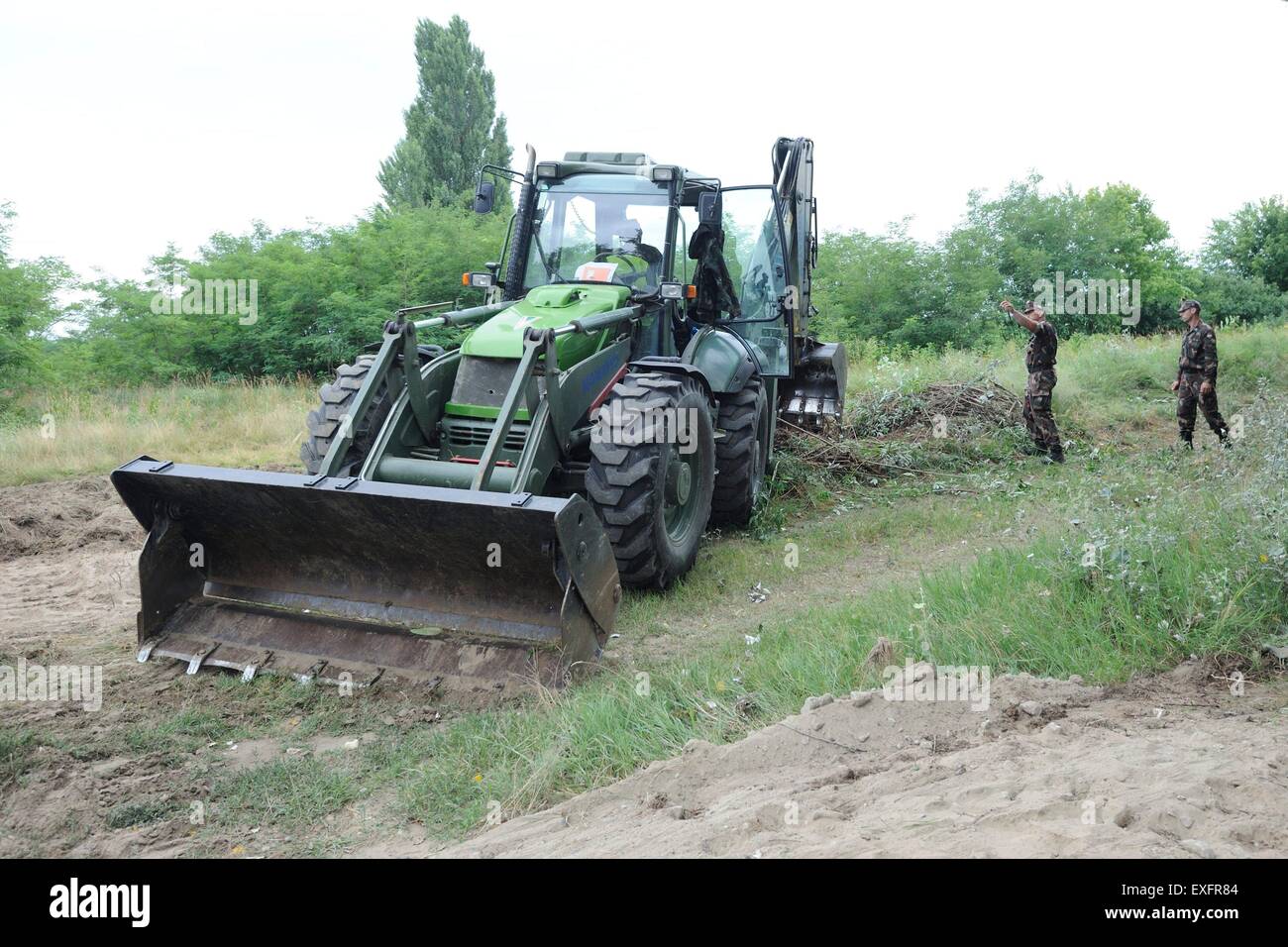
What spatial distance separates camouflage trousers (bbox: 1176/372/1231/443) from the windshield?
23.2ft

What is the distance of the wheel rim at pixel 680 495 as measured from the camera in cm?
654

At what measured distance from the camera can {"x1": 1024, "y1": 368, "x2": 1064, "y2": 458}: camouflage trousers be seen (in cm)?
1112

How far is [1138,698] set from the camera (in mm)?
4129

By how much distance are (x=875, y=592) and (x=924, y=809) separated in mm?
3130

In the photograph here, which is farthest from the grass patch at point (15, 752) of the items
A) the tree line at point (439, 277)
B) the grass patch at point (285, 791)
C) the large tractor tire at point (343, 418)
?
the tree line at point (439, 277)

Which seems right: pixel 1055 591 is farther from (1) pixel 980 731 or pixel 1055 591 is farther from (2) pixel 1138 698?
(1) pixel 980 731

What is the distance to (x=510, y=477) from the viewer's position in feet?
18.8

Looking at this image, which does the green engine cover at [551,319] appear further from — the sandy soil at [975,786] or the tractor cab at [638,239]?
the sandy soil at [975,786]

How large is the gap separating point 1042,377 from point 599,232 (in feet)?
19.4

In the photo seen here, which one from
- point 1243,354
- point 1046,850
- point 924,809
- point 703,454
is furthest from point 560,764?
point 1243,354

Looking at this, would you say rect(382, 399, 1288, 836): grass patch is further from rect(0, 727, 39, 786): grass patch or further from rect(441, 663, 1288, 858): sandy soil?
rect(0, 727, 39, 786): grass patch

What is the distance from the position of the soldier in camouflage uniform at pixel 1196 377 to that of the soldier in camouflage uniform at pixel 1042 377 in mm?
1336

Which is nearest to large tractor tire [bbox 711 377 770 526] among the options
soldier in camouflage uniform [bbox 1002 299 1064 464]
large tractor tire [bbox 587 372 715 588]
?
large tractor tire [bbox 587 372 715 588]

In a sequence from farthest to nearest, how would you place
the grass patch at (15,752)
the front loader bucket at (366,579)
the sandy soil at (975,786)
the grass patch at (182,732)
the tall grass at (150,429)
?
the tall grass at (150,429) → the front loader bucket at (366,579) → the grass patch at (182,732) → the grass patch at (15,752) → the sandy soil at (975,786)
